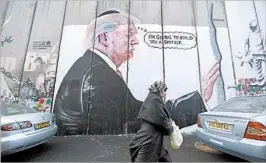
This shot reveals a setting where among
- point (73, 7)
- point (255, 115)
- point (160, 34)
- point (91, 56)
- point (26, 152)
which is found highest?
point (73, 7)

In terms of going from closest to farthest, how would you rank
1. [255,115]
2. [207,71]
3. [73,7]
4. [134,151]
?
[134,151] → [255,115] → [207,71] → [73,7]

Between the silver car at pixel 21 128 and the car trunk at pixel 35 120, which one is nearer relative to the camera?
the silver car at pixel 21 128

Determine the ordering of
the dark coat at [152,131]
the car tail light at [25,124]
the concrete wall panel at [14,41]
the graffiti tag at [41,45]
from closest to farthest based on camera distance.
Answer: the dark coat at [152,131]
the car tail light at [25,124]
the concrete wall panel at [14,41]
the graffiti tag at [41,45]

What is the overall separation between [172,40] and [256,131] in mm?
5245

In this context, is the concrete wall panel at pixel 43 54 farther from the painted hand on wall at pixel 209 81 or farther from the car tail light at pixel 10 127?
the painted hand on wall at pixel 209 81

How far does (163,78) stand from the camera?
777cm

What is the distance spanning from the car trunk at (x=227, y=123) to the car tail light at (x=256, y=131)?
2.6 inches

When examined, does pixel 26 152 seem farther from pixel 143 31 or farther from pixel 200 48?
pixel 200 48

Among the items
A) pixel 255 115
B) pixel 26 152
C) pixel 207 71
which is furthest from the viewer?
pixel 207 71

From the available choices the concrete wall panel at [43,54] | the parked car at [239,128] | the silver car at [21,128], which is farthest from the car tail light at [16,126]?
the parked car at [239,128]

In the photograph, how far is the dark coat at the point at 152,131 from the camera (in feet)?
9.52

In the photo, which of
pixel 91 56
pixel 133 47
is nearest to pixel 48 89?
pixel 91 56

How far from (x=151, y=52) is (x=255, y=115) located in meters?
4.81

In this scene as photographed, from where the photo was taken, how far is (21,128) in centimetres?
440
